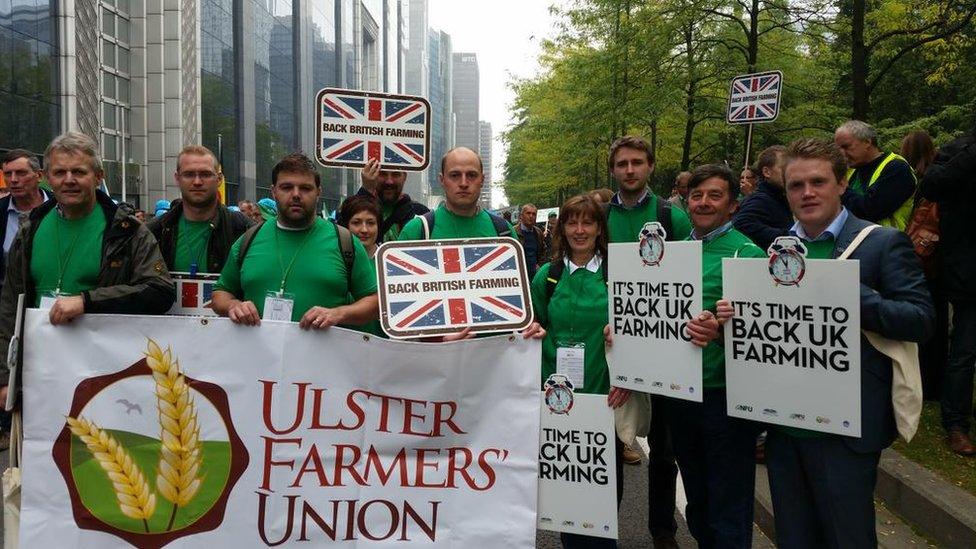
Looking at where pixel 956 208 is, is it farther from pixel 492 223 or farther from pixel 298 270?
pixel 298 270

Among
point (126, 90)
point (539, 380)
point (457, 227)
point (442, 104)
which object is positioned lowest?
point (539, 380)

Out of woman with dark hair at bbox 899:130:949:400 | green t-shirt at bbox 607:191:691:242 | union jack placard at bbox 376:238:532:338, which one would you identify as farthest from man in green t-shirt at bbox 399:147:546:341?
woman with dark hair at bbox 899:130:949:400

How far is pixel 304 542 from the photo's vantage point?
3371mm

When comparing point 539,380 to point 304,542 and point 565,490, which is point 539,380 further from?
point 304,542

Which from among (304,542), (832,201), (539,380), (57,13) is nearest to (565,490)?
(539,380)

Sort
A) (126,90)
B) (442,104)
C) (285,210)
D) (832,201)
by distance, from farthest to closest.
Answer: (442,104) → (126,90) → (285,210) → (832,201)

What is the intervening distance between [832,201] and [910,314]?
514 millimetres

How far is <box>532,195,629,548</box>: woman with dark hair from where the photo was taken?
12.0ft

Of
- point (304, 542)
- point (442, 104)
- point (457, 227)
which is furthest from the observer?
point (442, 104)

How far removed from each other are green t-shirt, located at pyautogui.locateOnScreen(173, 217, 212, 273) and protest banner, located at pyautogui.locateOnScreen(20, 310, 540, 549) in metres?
1.00

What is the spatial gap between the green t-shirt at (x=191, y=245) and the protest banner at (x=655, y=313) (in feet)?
7.76

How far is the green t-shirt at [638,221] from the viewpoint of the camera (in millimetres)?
4598

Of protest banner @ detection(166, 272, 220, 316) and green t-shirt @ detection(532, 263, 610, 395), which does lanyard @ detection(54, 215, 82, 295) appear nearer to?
protest banner @ detection(166, 272, 220, 316)

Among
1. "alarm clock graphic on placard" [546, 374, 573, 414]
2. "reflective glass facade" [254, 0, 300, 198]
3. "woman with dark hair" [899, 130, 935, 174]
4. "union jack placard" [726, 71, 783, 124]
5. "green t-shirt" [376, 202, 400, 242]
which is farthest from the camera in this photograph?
"reflective glass facade" [254, 0, 300, 198]
